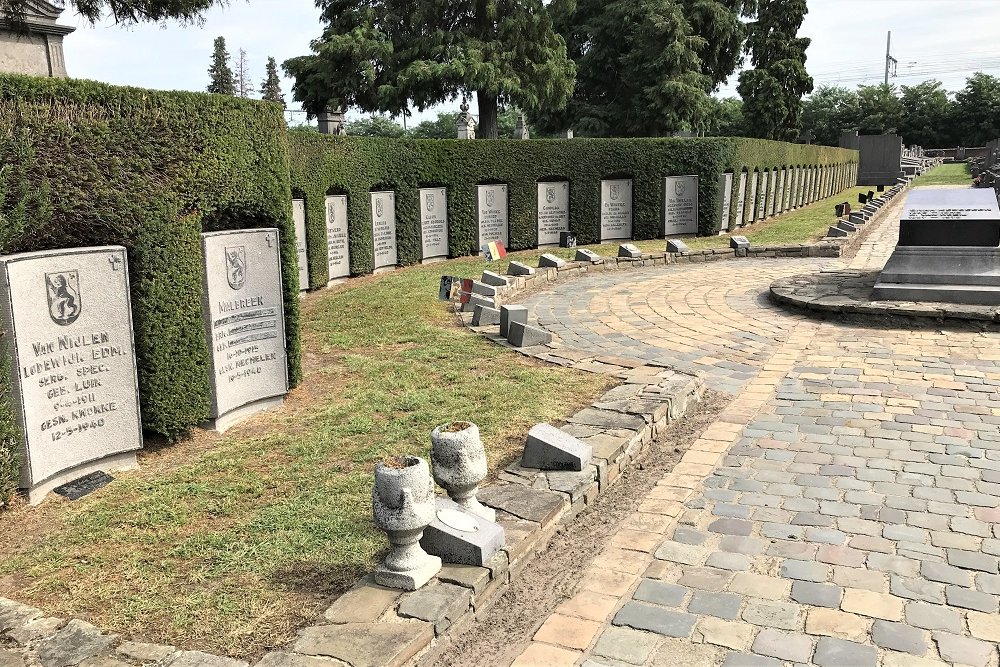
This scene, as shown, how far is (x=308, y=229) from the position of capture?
1295cm

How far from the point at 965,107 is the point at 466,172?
8676cm

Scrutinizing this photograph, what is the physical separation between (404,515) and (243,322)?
3.56m

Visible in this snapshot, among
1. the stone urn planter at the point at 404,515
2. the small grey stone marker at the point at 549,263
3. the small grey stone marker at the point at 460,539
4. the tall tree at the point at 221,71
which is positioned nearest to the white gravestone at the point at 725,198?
the small grey stone marker at the point at 549,263

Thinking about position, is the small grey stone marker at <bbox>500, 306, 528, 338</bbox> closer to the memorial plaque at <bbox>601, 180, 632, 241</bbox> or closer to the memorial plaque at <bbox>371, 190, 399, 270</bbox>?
the memorial plaque at <bbox>371, 190, 399, 270</bbox>

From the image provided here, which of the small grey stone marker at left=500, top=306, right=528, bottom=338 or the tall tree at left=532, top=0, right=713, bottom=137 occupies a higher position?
the tall tree at left=532, top=0, right=713, bottom=137

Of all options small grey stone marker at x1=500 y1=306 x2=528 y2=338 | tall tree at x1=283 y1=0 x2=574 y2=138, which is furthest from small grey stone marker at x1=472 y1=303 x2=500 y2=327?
tall tree at x1=283 y1=0 x2=574 y2=138

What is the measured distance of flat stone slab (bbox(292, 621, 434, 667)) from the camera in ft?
9.82

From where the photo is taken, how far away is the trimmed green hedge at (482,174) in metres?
13.3

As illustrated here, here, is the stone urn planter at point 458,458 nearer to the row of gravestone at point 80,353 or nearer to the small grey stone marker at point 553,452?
the small grey stone marker at point 553,452

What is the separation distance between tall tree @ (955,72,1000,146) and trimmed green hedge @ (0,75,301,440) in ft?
302

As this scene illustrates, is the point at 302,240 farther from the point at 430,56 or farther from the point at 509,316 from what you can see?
the point at 430,56

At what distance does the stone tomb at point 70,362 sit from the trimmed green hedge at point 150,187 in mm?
192

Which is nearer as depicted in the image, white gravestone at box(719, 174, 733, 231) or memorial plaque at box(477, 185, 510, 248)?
memorial plaque at box(477, 185, 510, 248)

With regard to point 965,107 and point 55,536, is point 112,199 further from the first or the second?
point 965,107
